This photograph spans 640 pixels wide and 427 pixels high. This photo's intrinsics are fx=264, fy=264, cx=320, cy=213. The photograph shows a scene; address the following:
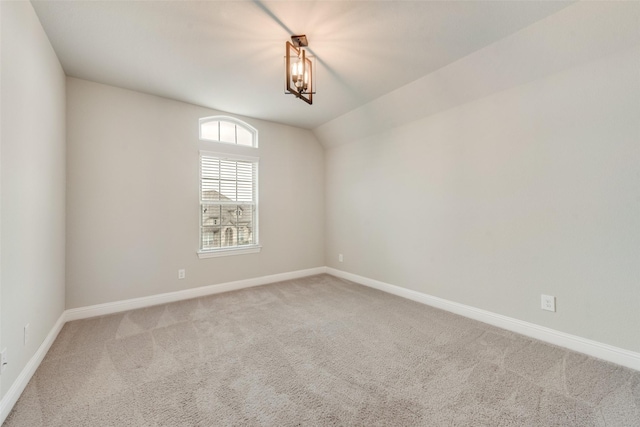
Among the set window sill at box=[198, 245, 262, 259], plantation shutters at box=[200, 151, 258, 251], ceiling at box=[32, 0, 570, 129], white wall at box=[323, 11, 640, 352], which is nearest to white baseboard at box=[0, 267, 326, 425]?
window sill at box=[198, 245, 262, 259]

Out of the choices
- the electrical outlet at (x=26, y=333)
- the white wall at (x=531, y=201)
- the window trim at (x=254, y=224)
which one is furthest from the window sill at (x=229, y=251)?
the white wall at (x=531, y=201)

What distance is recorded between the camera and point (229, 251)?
387cm

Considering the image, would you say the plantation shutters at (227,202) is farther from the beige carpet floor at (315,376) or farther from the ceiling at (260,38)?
the beige carpet floor at (315,376)

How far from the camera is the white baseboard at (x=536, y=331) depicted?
6.49ft

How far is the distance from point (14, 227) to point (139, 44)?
172 centimetres

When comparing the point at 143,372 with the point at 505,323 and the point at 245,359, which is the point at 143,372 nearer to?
the point at 245,359

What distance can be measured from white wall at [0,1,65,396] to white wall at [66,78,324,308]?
29 centimetres

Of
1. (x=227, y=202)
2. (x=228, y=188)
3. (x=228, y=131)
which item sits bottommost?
(x=227, y=202)

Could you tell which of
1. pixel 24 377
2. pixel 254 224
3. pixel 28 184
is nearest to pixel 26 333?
pixel 24 377

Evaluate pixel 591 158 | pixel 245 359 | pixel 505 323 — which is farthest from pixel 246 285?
pixel 591 158

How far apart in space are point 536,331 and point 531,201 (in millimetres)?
1180

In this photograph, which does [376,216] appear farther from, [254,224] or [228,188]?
[228,188]

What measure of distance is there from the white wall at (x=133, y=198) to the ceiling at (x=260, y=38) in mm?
338

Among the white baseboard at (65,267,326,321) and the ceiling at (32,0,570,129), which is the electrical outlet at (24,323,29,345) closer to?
the white baseboard at (65,267,326,321)
